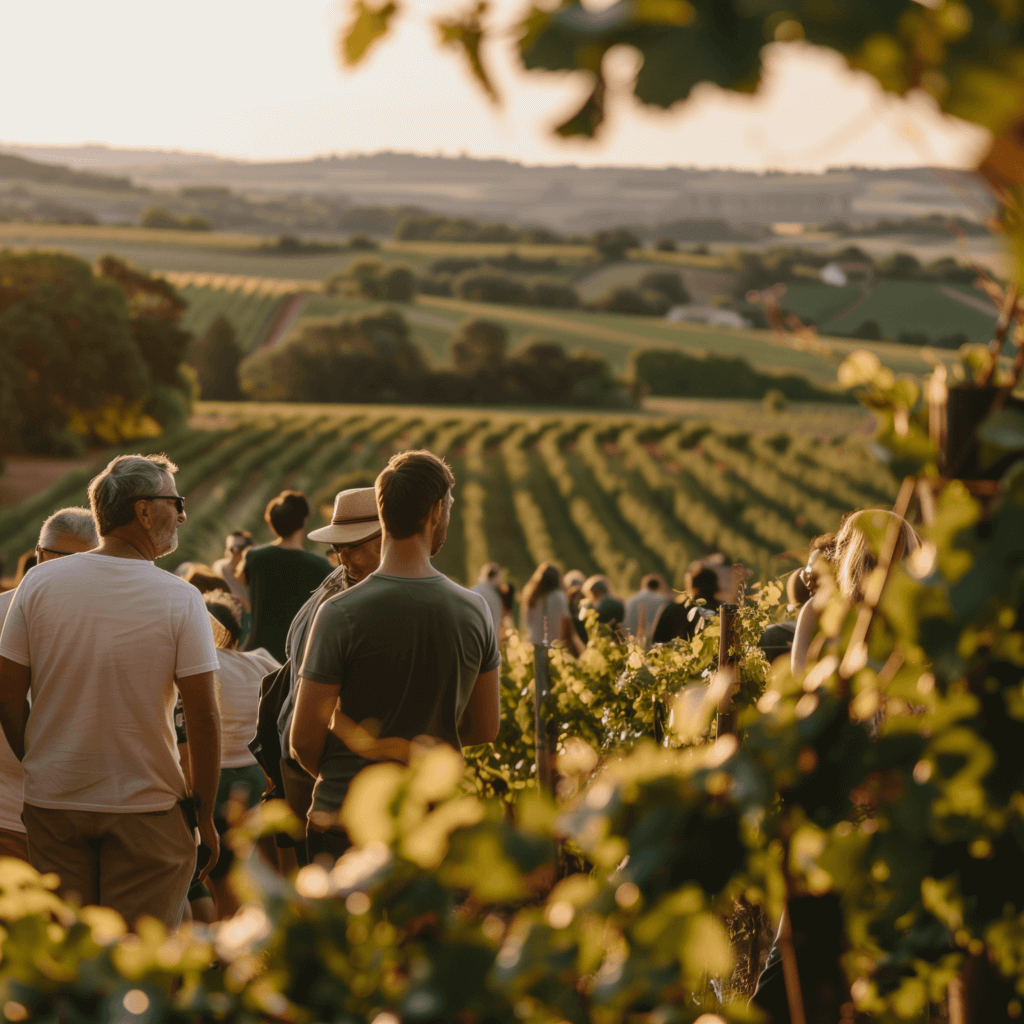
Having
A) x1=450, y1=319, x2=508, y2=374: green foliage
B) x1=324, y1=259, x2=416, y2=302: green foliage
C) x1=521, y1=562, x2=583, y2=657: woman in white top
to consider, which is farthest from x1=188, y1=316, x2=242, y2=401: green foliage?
x1=521, y1=562, x2=583, y2=657: woman in white top

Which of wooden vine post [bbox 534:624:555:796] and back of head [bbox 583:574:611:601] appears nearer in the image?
wooden vine post [bbox 534:624:555:796]

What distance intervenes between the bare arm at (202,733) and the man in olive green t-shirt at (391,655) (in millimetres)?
260

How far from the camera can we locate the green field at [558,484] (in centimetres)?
3719

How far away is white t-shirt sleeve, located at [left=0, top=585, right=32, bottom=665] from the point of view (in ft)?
9.19

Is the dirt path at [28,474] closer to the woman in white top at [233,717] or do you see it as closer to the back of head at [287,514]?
the back of head at [287,514]

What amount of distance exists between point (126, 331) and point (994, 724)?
53.4m

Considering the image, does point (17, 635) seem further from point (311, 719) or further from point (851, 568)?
point (851, 568)

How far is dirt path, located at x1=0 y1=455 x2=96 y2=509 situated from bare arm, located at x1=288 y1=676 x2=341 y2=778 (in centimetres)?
4551

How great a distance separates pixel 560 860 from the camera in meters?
5.22

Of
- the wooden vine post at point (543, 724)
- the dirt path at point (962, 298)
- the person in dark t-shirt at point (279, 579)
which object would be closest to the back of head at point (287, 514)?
the person in dark t-shirt at point (279, 579)

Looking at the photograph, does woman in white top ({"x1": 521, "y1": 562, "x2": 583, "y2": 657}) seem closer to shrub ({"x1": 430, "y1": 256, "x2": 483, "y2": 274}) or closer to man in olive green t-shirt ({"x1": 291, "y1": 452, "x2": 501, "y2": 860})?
man in olive green t-shirt ({"x1": 291, "y1": 452, "x2": 501, "y2": 860})

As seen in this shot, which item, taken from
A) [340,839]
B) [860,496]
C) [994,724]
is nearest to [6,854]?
[340,839]

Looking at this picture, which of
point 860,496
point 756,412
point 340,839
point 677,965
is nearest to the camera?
point 677,965

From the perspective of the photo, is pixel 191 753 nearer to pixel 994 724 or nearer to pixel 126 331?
pixel 994 724
